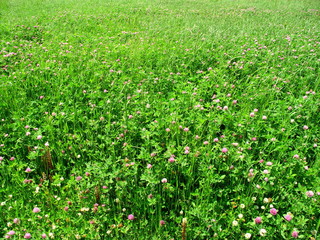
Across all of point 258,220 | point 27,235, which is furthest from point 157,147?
point 27,235

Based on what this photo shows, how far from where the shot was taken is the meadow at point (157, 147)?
6.18 feet

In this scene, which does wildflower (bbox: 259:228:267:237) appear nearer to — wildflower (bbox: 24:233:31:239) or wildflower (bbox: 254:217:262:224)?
wildflower (bbox: 254:217:262:224)

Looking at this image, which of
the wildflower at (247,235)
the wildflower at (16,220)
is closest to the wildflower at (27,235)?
the wildflower at (16,220)

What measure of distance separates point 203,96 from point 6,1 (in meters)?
16.3

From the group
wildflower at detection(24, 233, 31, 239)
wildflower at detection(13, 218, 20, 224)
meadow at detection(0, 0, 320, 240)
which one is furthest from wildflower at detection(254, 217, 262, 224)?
wildflower at detection(13, 218, 20, 224)

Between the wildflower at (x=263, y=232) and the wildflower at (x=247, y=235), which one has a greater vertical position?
the wildflower at (x=263, y=232)

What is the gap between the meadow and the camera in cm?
188

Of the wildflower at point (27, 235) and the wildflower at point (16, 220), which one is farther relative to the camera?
the wildflower at point (16, 220)

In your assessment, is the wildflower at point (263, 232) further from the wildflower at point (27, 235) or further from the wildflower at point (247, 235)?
the wildflower at point (27, 235)

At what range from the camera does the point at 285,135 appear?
2594mm

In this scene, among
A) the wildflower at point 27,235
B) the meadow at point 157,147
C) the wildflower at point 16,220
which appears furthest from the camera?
the meadow at point 157,147

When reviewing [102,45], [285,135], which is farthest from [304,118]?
[102,45]

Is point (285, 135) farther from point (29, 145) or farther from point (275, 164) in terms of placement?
point (29, 145)

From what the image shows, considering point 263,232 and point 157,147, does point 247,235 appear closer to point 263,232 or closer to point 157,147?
point 263,232
